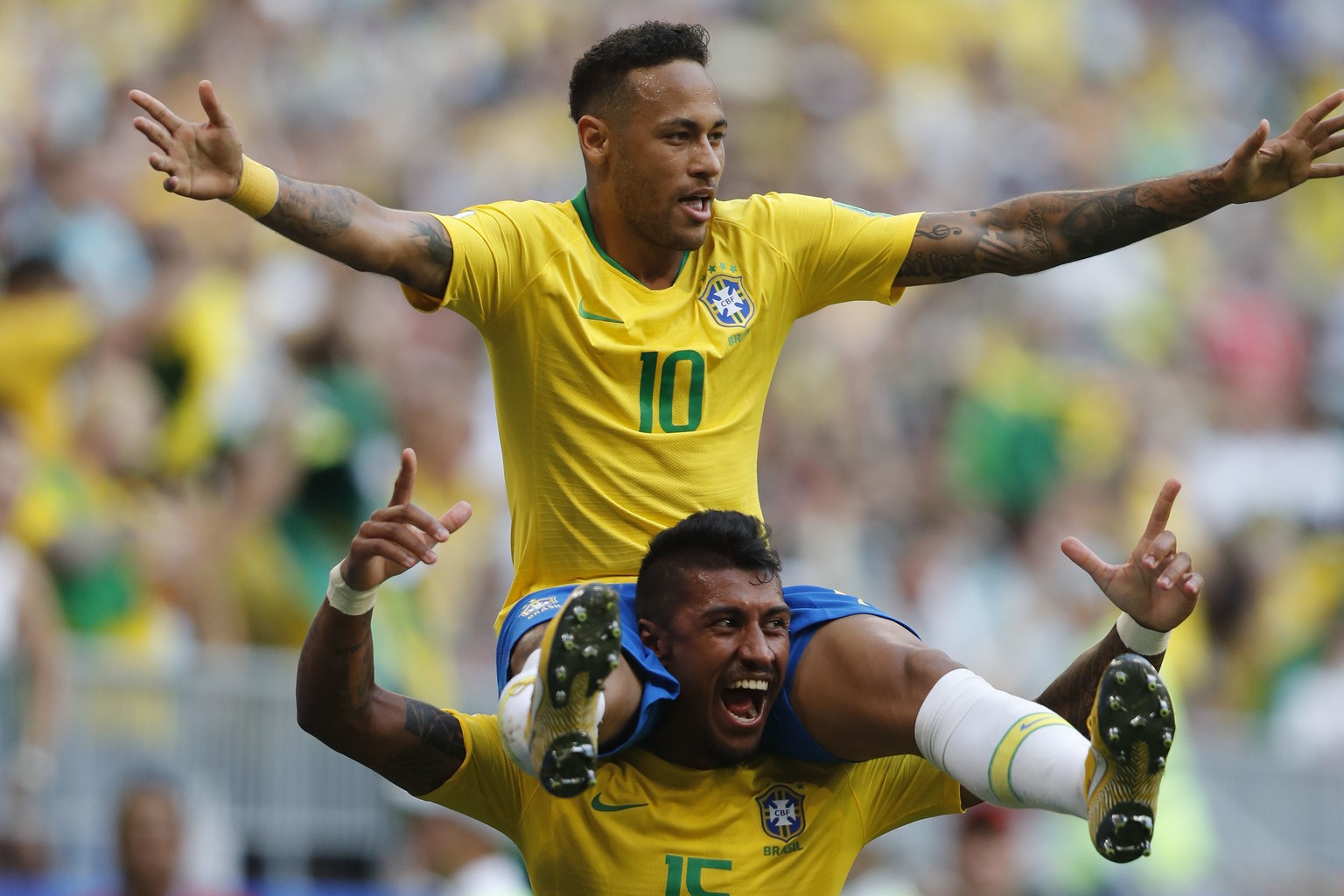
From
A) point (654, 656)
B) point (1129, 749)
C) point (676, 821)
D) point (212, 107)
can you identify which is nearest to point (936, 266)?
point (654, 656)

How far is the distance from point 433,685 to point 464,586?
35.0 inches

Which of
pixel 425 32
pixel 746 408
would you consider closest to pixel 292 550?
pixel 746 408

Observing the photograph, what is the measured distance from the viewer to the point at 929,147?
1559 centimetres

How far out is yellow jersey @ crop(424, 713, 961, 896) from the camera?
17.8ft

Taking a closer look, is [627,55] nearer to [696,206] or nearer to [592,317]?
[696,206]

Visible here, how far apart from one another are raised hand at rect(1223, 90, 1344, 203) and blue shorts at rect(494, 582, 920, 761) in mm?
1567

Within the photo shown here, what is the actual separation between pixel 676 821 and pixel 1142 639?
4.58 ft

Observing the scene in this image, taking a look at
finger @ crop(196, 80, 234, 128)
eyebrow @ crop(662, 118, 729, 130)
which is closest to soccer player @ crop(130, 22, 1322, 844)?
eyebrow @ crop(662, 118, 729, 130)

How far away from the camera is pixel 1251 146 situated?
5355 mm

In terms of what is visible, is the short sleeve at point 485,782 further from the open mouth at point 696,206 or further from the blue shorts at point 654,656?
the open mouth at point 696,206

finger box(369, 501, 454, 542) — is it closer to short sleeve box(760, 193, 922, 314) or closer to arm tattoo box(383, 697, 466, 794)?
arm tattoo box(383, 697, 466, 794)

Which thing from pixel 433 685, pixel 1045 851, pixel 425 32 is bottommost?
pixel 1045 851

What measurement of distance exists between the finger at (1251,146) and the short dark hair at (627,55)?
1.55m

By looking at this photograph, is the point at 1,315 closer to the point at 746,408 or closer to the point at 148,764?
the point at 148,764
